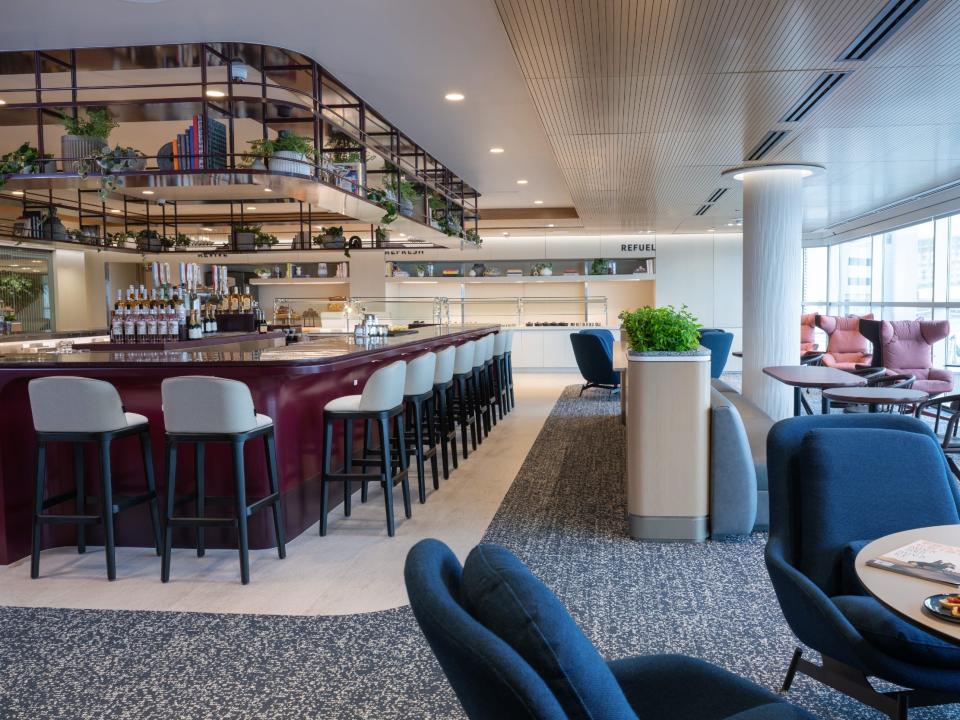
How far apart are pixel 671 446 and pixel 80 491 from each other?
10.3 ft

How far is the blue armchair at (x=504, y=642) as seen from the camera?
39.7 inches

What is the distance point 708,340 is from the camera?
1036 centimetres

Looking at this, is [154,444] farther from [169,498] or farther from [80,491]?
[169,498]

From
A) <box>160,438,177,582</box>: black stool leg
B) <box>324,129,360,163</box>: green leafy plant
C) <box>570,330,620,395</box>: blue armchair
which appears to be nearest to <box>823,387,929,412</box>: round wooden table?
<box>324,129,360,163</box>: green leafy plant

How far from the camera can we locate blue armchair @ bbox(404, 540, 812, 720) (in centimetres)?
101

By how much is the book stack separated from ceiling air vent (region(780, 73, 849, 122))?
3.50 metres

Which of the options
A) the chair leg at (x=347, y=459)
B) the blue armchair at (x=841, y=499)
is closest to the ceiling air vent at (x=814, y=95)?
the blue armchair at (x=841, y=499)

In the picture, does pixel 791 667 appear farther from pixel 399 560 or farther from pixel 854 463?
pixel 399 560

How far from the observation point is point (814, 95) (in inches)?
180

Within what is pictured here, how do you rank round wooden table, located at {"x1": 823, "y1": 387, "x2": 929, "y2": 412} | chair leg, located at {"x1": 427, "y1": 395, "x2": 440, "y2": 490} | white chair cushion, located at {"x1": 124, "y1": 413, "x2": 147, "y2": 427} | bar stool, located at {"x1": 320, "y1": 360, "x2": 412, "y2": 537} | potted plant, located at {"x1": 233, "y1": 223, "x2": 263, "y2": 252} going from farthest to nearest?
1. potted plant, located at {"x1": 233, "y1": 223, "x2": 263, "y2": 252}
2. chair leg, located at {"x1": 427, "y1": 395, "x2": 440, "y2": 490}
3. round wooden table, located at {"x1": 823, "y1": 387, "x2": 929, "y2": 412}
4. bar stool, located at {"x1": 320, "y1": 360, "x2": 412, "y2": 537}
5. white chair cushion, located at {"x1": 124, "y1": 413, "x2": 147, "y2": 427}

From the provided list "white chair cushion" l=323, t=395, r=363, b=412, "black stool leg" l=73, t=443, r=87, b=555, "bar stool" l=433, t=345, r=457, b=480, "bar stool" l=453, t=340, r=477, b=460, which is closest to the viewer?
"black stool leg" l=73, t=443, r=87, b=555

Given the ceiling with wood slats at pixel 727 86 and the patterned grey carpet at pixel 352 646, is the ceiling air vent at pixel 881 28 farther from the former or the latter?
the patterned grey carpet at pixel 352 646

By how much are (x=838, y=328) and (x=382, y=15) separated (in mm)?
8025

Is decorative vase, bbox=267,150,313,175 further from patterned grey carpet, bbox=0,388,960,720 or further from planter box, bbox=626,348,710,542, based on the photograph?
patterned grey carpet, bbox=0,388,960,720
